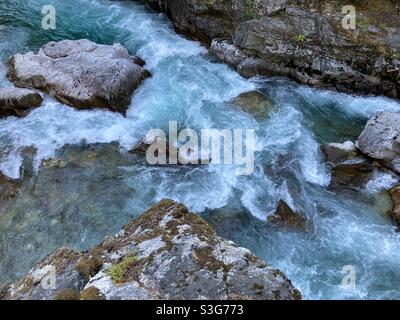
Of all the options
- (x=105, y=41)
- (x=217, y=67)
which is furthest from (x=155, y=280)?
(x=105, y=41)

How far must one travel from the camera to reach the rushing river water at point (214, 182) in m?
10.8

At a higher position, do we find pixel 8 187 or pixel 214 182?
pixel 214 182

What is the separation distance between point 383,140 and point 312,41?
18.6 ft

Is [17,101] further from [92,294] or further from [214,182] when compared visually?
[92,294]

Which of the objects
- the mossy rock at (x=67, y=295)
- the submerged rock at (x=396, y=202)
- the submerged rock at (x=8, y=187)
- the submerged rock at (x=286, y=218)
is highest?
the mossy rock at (x=67, y=295)

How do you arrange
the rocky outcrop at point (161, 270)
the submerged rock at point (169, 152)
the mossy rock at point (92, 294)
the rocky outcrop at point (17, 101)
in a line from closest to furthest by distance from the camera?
the mossy rock at point (92, 294)
the rocky outcrop at point (161, 270)
the submerged rock at point (169, 152)
the rocky outcrop at point (17, 101)

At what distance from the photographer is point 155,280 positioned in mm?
6230

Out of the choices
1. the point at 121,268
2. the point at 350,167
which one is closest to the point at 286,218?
the point at 350,167

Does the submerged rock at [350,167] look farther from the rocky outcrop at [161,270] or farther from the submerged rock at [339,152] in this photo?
the rocky outcrop at [161,270]

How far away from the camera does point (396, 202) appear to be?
469 inches

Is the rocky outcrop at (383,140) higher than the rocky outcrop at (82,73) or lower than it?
higher

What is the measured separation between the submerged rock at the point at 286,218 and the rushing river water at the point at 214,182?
25 centimetres

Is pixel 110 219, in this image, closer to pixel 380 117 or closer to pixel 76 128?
pixel 76 128

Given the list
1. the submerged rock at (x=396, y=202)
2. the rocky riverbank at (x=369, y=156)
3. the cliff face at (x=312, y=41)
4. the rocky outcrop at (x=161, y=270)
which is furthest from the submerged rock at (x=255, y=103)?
the rocky outcrop at (x=161, y=270)
